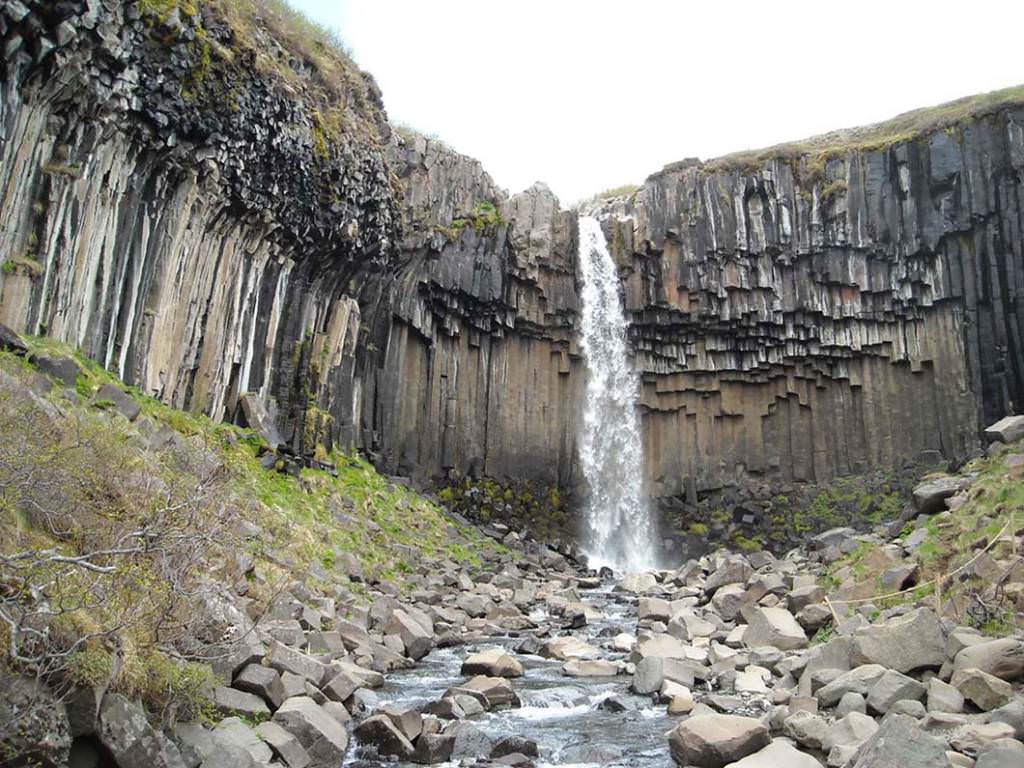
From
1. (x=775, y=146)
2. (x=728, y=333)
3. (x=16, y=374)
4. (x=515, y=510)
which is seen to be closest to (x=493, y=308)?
(x=515, y=510)

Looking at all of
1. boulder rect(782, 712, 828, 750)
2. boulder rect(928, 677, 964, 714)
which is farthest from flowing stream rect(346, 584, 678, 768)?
boulder rect(928, 677, 964, 714)

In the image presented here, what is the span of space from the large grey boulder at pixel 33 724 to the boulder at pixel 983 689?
7.81 m

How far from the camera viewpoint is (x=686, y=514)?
3300 centimetres

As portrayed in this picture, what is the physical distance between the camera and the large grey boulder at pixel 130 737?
538 cm

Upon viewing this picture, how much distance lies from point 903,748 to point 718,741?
2.04m

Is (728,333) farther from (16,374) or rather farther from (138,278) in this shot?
(16,374)

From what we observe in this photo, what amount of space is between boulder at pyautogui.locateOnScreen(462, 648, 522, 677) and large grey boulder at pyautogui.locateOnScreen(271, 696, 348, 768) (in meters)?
3.83

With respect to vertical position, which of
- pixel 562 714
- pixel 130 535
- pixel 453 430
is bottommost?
pixel 562 714

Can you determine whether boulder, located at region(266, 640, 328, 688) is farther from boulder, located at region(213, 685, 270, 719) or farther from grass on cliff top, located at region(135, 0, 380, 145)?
grass on cliff top, located at region(135, 0, 380, 145)

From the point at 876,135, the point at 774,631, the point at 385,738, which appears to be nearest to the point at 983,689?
the point at 774,631

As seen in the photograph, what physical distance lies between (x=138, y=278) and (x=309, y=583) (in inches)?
324

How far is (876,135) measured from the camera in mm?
33594

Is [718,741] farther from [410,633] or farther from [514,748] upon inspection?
[410,633]

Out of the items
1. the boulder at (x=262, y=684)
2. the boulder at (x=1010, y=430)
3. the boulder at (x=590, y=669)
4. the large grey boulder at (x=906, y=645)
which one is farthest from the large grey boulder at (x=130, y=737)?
the boulder at (x=1010, y=430)
